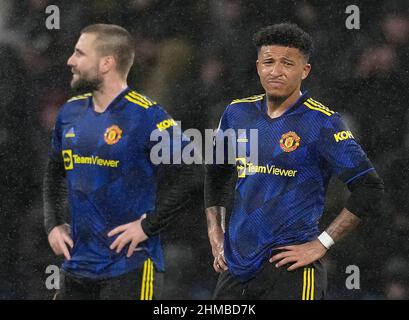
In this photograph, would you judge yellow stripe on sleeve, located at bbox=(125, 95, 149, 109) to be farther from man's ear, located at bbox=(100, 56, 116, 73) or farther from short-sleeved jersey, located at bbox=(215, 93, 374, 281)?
short-sleeved jersey, located at bbox=(215, 93, 374, 281)

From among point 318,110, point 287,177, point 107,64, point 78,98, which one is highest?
point 107,64

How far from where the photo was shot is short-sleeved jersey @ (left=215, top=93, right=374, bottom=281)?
3.85 meters

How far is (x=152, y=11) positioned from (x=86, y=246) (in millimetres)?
1350

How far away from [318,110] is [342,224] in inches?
22.6

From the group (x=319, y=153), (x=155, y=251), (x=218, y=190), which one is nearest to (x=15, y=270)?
(x=155, y=251)

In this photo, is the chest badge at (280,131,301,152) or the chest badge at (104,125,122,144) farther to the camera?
the chest badge at (104,125,122,144)

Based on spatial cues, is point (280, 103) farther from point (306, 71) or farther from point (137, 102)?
point (137, 102)

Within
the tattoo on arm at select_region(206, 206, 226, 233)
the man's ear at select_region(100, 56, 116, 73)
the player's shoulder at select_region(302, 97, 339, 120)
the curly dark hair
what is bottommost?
the tattoo on arm at select_region(206, 206, 226, 233)

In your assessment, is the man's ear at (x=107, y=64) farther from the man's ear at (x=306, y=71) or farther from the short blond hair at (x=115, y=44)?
the man's ear at (x=306, y=71)

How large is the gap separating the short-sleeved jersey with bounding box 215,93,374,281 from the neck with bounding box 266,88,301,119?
0.07ft

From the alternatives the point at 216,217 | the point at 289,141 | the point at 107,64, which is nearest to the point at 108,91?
the point at 107,64

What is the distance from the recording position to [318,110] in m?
3.95

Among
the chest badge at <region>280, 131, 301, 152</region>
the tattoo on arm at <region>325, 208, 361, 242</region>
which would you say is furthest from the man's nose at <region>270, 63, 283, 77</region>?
the tattoo on arm at <region>325, 208, 361, 242</region>

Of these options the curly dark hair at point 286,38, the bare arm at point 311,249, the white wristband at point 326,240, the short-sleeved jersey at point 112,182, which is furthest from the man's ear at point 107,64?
the white wristband at point 326,240
